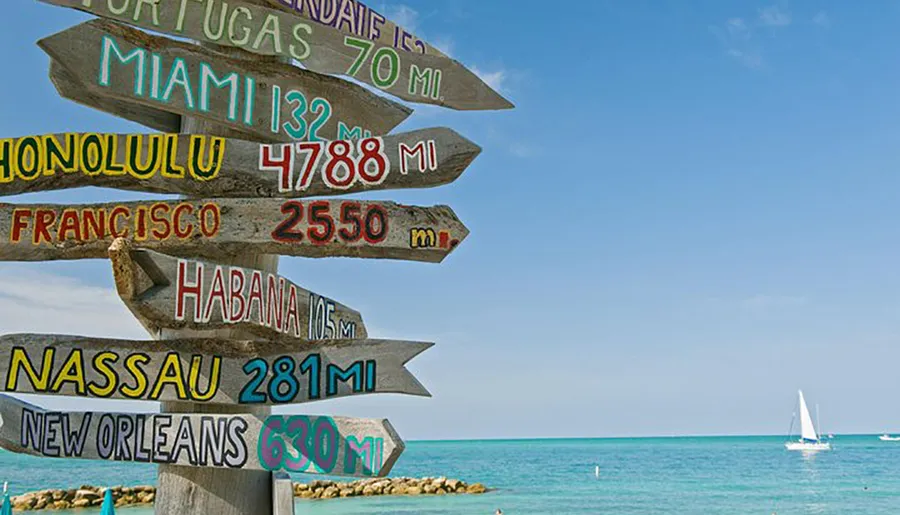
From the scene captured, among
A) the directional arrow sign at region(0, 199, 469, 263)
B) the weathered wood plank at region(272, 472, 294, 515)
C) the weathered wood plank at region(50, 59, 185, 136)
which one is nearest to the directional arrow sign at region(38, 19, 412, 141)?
the weathered wood plank at region(50, 59, 185, 136)

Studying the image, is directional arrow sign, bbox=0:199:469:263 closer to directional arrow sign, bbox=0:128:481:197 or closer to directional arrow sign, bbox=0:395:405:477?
directional arrow sign, bbox=0:128:481:197

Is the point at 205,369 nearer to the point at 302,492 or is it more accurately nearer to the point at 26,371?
the point at 26,371

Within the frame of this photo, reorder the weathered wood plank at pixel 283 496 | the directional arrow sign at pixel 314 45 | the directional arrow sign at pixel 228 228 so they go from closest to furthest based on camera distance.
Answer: the directional arrow sign at pixel 228 228 < the weathered wood plank at pixel 283 496 < the directional arrow sign at pixel 314 45

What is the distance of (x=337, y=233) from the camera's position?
438 cm

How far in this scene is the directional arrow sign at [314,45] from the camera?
469 centimetres

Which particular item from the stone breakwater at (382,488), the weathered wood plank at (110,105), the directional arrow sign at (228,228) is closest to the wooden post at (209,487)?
the directional arrow sign at (228,228)

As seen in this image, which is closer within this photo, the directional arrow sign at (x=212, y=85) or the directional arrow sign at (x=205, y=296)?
the directional arrow sign at (x=205, y=296)

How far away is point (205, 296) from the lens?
3.97m

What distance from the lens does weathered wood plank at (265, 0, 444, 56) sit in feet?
17.5

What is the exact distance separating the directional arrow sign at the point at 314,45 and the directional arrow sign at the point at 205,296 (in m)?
1.35

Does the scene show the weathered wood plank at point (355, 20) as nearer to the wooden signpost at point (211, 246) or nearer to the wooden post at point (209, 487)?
the wooden signpost at point (211, 246)

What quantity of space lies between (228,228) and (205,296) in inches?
19.3

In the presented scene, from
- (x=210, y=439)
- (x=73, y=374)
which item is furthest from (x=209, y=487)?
(x=73, y=374)

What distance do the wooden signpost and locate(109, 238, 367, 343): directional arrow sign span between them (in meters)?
0.01
